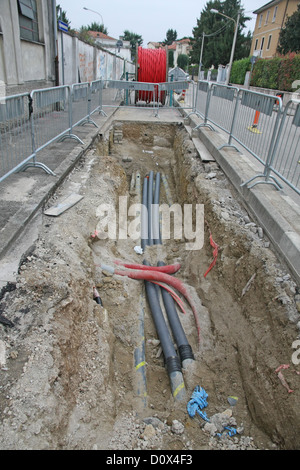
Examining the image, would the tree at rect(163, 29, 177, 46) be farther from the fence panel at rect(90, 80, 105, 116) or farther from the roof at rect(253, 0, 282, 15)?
the fence panel at rect(90, 80, 105, 116)

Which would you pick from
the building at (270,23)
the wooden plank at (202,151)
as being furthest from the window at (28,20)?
the building at (270,23)

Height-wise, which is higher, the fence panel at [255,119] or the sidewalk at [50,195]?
the fence panel at [255,119]

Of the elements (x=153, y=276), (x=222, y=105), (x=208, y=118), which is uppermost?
(x=222, y=105)

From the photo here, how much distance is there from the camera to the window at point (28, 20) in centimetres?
794

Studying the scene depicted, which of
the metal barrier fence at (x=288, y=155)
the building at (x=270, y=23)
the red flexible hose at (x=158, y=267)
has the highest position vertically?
the building at (x=270, y=23)

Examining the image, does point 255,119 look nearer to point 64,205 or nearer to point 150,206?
point 150,206

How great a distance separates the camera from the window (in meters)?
7.94

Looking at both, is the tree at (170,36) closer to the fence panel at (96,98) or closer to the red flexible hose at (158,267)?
the fence panel at (96,98)

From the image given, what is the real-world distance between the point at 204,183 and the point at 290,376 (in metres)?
3.99

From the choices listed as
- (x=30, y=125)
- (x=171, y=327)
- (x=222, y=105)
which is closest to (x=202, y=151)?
(x=222, y=105)

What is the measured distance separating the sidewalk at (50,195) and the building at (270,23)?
31821mm

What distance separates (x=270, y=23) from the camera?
35312 mm

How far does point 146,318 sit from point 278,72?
960 inches

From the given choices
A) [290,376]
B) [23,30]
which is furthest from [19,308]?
[23,30]
